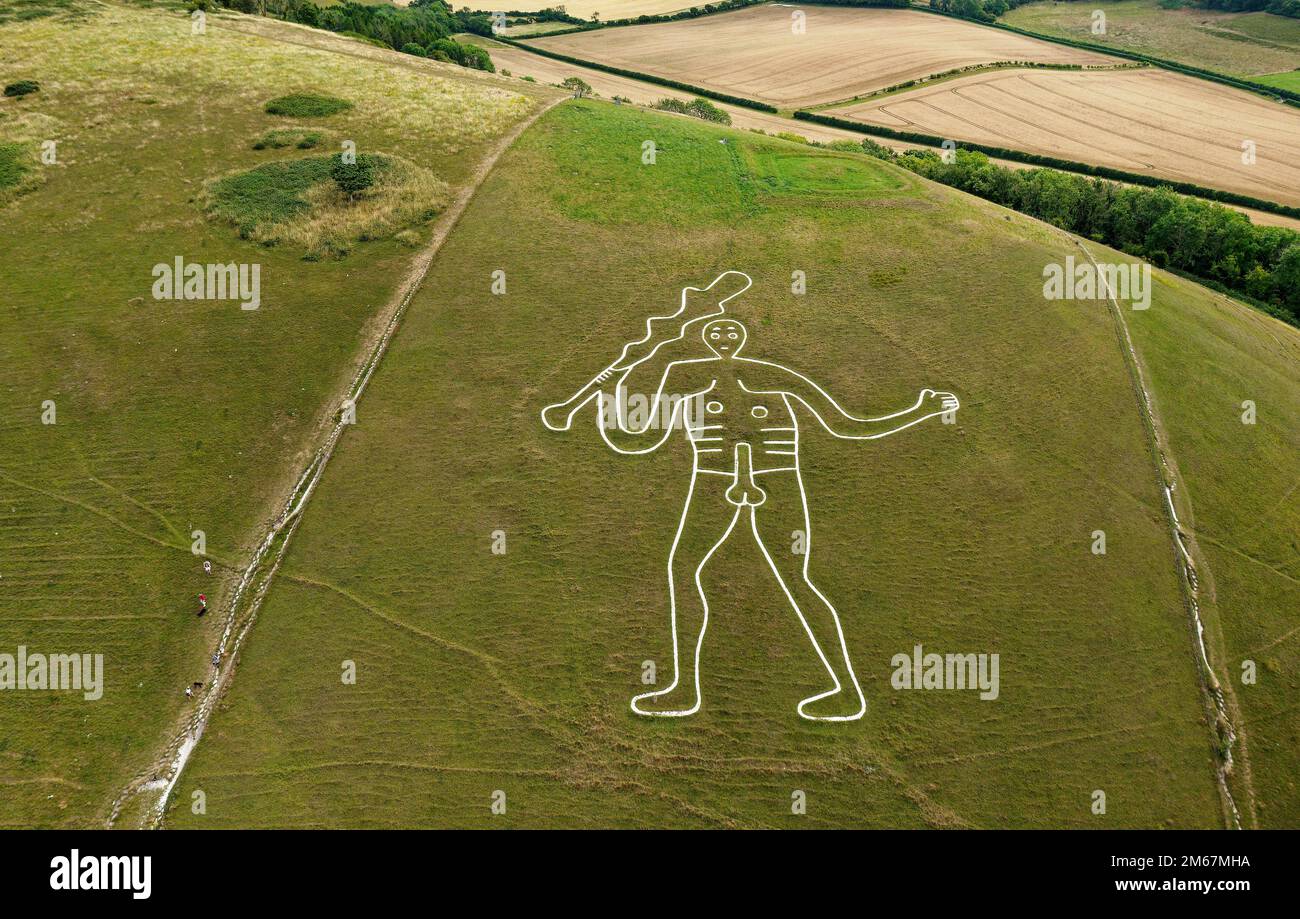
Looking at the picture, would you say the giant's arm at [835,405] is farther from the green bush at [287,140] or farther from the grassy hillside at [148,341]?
the green bush at [287,140]

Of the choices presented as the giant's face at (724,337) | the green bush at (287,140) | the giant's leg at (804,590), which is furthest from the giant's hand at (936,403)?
the green bush at (287,140)

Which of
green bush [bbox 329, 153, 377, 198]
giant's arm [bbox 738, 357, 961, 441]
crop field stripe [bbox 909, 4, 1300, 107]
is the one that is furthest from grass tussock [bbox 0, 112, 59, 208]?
crop field stripe [bbox 909, 4, 1300, 107]

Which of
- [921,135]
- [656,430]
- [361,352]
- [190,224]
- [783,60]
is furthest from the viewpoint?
[783,60]

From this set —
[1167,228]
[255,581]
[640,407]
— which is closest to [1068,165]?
[1167,228]

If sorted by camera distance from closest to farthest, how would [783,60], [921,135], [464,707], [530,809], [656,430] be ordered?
1. [530,809]
2. [464,707]
3. [656,430]
4. [921,135]
5. [783,60]

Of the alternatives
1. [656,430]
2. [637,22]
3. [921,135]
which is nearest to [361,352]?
[656,430]

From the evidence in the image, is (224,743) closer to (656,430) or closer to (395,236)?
(656,430)
